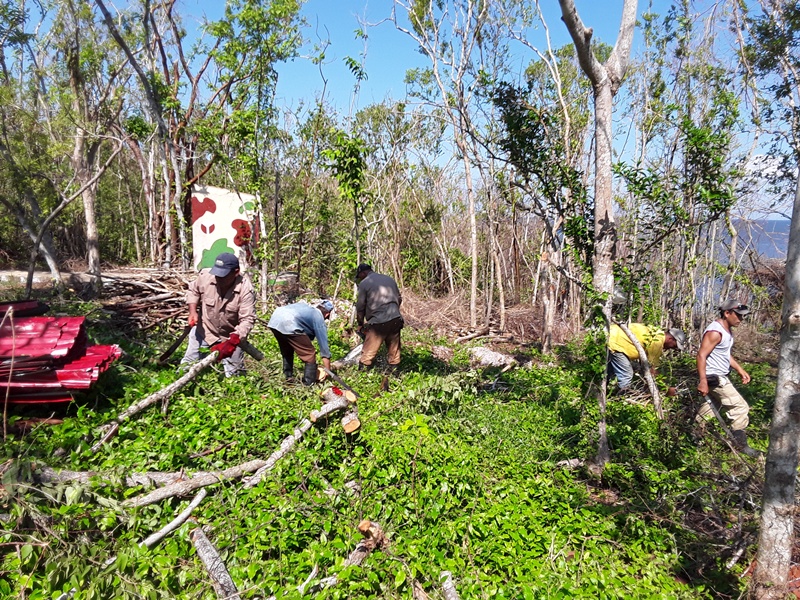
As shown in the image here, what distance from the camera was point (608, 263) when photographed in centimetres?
425

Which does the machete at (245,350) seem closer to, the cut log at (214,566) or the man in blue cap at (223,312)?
the man in blue cap at (223,312)

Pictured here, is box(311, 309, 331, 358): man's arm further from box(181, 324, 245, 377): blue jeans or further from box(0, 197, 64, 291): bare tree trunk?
box(0, 197, 64, 291): bare tree trunk

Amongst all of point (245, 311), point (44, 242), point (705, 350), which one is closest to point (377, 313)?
point (245, 311)

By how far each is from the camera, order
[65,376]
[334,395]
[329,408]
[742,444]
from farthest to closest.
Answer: [742,444] → [334,395] → [329,408] → [65,376]

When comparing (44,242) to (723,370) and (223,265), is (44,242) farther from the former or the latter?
(723,370)

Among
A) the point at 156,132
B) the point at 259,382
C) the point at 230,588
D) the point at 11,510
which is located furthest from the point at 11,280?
the point at 230,588

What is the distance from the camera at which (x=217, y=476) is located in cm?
361

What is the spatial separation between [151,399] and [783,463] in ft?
15.8

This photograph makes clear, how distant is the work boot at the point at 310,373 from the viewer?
5.46 metres

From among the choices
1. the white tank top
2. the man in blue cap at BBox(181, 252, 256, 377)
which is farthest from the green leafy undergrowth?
the white tank top

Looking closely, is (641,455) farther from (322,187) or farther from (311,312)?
(322,187)

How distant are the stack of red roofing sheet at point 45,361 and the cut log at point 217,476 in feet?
4.86

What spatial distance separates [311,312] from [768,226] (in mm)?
11657

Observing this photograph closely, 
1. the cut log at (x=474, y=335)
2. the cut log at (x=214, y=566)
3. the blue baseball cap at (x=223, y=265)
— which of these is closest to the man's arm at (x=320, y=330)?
the blue baseball cap at (x=223, y=265)
